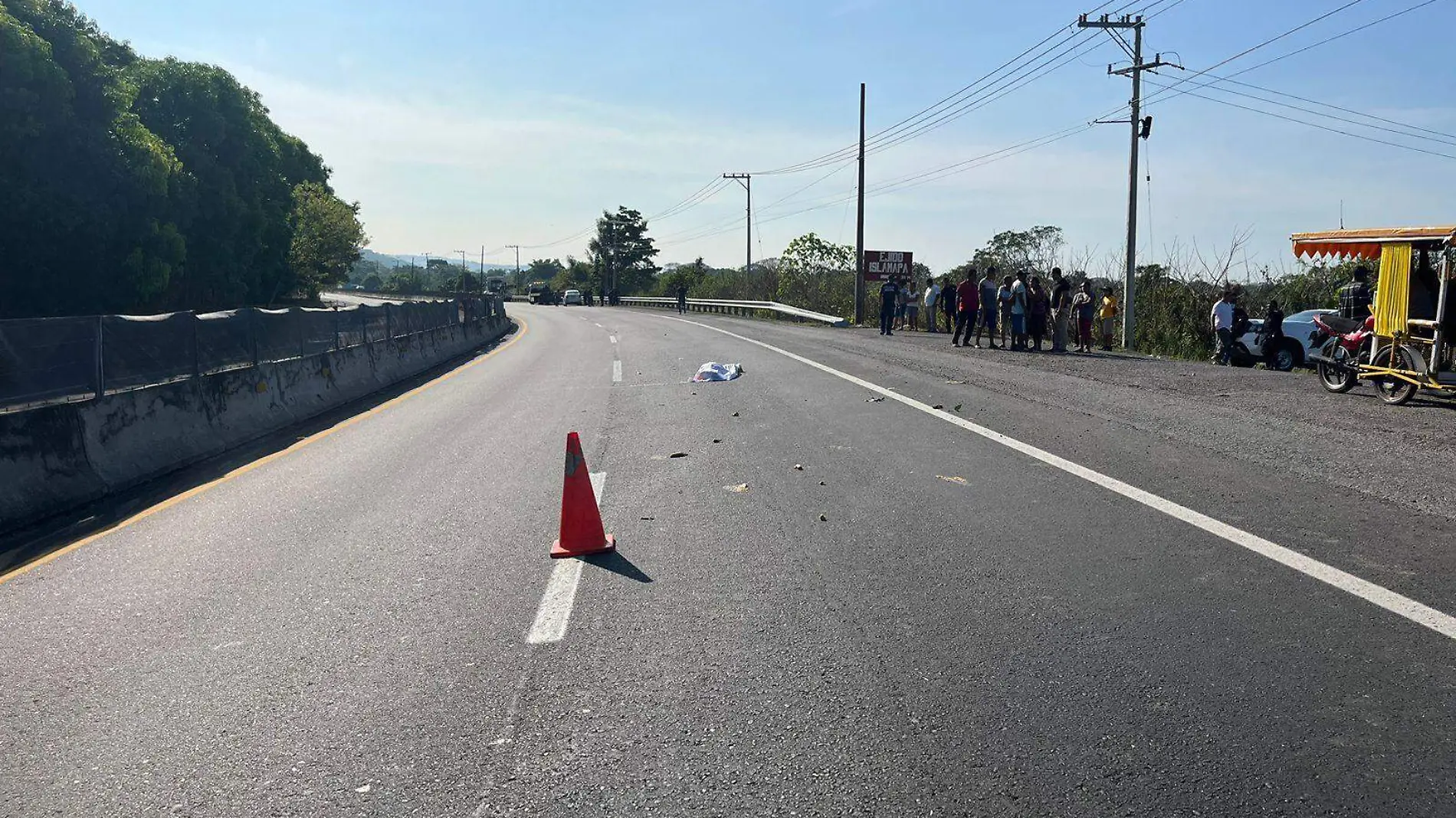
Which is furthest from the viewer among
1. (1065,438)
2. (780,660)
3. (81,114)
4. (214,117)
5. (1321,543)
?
(214,117)

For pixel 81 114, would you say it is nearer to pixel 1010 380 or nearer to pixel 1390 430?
pixel 1010 380

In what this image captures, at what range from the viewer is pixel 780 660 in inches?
178

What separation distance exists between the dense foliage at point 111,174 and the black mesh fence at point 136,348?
20871 millimetres

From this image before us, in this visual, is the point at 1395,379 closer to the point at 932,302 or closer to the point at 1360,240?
the point at 1360,240

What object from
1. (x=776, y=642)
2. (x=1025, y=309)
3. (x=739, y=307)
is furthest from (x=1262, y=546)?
(x=739, y=307)

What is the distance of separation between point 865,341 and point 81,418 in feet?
68.3

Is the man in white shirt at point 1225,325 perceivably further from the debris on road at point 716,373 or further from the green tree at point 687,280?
the green tree at point 687,280

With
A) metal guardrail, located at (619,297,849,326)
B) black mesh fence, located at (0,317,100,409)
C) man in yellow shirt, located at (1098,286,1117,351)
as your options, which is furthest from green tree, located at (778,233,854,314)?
black mesh fence, located at (0,317,100,409)

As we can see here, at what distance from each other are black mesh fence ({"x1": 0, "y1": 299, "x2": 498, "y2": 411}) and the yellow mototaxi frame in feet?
43.3

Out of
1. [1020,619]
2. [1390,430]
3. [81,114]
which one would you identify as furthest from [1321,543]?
[81,114]

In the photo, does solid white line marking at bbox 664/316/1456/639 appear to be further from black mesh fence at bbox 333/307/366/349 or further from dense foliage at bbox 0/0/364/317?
dense foliage at bbox 0/0/364/317

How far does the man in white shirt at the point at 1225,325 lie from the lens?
2167 centimetres

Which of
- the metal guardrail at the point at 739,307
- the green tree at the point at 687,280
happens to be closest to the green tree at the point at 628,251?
the green tree at the point at 687,280

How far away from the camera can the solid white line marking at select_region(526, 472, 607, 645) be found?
193 inches
